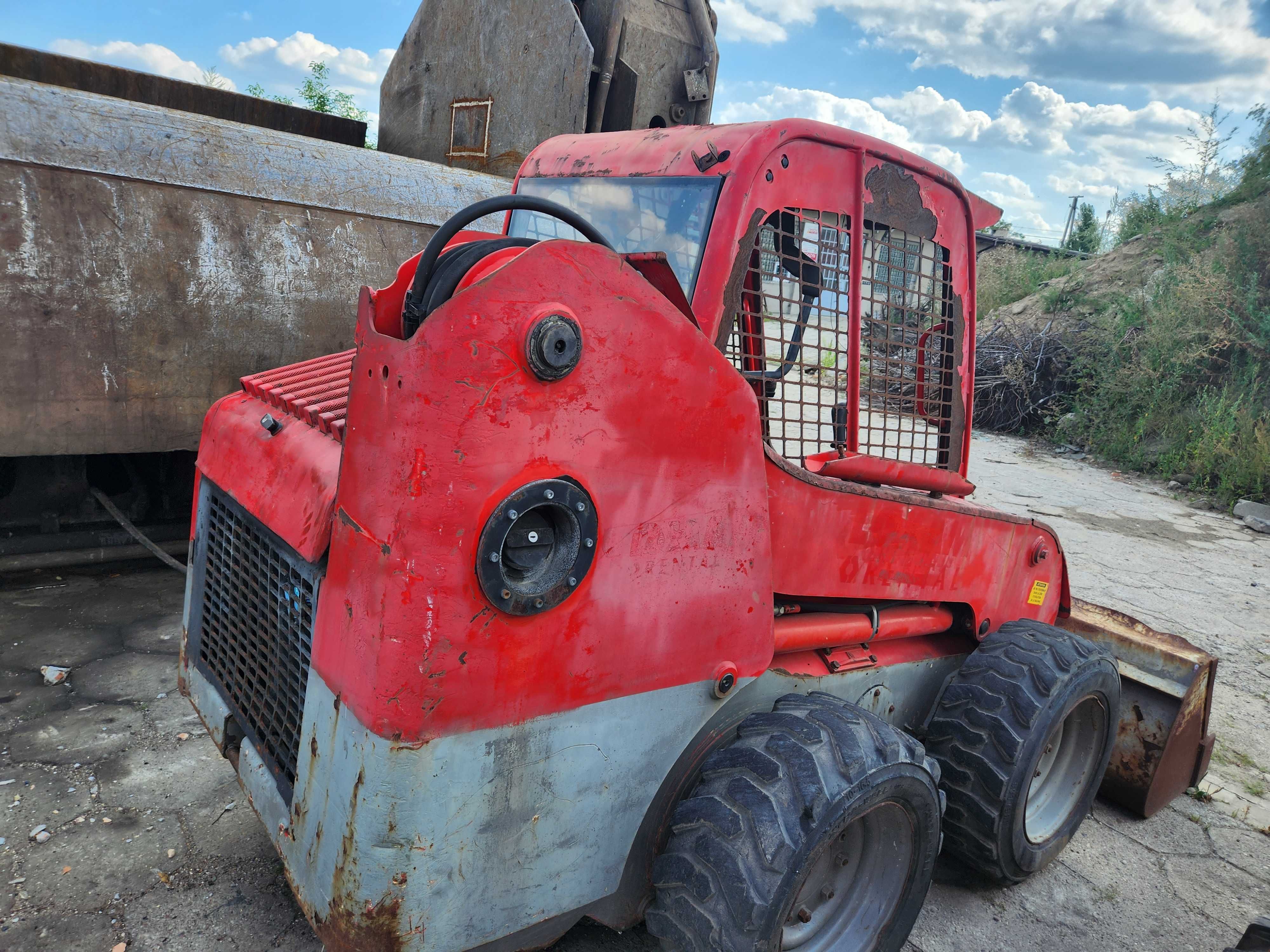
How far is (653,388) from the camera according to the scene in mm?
1502

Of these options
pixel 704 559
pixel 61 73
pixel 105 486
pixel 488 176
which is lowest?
pixel 105 486

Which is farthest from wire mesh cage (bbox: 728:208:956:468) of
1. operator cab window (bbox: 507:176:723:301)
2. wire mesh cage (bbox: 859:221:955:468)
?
operator cab window (bbox: 507:176:723:301)

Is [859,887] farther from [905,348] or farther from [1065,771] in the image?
[905,348]

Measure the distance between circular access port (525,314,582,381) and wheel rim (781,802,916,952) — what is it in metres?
1.27

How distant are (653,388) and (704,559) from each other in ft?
1.19

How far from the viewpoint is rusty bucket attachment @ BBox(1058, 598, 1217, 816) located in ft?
9.58

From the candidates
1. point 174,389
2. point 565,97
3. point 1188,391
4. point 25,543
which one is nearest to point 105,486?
point 25,543

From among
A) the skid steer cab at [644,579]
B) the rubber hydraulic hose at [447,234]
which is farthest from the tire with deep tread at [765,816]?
the rubber hydraulic hose at [447,234]

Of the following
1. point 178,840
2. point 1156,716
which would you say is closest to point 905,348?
point 1156,716

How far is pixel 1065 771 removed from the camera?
2.71 metres

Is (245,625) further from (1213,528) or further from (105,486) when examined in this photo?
(1213,528)

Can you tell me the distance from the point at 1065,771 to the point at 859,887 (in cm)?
113

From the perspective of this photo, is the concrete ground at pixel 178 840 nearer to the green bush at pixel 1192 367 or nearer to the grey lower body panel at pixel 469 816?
the grey lower body panel at pixel 469 816

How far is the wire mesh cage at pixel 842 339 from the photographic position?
193cm
